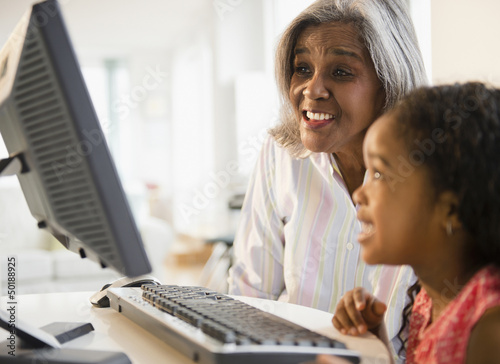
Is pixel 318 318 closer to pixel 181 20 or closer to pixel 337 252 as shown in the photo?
pixel 337 252

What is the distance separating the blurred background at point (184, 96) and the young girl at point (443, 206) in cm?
35

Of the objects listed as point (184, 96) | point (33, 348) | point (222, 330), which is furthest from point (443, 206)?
point (184, 96)

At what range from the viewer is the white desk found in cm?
78

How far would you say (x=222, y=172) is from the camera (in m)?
6.43

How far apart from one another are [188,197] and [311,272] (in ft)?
22.9

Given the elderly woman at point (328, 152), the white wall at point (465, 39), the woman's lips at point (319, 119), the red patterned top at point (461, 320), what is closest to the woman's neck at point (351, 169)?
the elderly woman at point (328, 152)

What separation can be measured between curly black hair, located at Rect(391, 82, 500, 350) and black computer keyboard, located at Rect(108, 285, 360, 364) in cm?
23

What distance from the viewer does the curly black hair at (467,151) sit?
2.38ft

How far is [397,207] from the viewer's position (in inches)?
30.8

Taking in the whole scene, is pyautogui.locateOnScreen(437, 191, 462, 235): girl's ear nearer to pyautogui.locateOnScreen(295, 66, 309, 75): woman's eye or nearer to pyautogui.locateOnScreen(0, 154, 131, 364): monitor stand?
pyautogui.locateOnScreen(0, 154, 131, 364): monitor stand

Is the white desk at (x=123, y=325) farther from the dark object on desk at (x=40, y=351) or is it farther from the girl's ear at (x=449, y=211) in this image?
the girl's ear at (x=449, y=211)

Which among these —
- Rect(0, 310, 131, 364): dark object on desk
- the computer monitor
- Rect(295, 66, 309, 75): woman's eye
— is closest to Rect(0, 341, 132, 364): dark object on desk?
Rect(0, 310, 131, 364): dark object on desk

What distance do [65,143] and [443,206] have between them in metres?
0.50

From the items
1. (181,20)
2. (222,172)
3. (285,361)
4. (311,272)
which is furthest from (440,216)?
(181,20)
